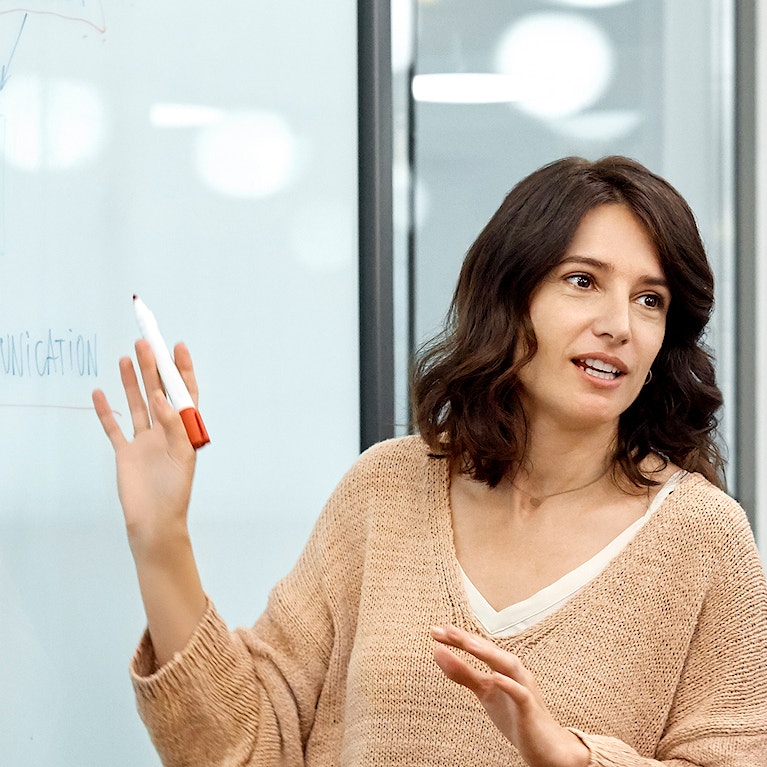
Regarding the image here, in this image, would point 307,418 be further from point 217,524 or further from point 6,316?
point 6,316

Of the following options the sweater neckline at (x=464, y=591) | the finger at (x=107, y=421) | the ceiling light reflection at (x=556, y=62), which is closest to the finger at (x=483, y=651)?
the sweater neckline at (x=464, y=591)

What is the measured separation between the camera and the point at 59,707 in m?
1.38

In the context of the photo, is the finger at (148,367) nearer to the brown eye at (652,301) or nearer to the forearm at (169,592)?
the forearm at (169,592)

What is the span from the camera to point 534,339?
1377 mm

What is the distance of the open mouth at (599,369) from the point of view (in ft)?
4.35

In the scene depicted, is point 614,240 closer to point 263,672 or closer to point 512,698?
point 512,698

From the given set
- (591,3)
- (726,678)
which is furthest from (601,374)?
(591,3)

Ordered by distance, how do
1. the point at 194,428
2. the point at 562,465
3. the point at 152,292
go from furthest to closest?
the point at 152,292 → the point at 562,465 → the point at 194,428

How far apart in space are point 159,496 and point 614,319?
1.87 ft

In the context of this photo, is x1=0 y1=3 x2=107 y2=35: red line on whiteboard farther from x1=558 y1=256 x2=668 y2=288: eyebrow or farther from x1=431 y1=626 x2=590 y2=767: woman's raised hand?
x1=431 y1=626 x2=590 y2=767: woman's raised hand

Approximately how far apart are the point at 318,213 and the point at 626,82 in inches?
34.0

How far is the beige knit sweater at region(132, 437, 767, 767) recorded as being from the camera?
1.25 metres

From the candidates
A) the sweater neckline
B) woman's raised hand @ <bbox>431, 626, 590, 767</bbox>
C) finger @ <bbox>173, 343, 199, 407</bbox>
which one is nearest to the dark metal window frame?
the sweater neckline

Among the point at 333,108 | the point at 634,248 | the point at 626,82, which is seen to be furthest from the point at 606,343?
the point at 626,82
